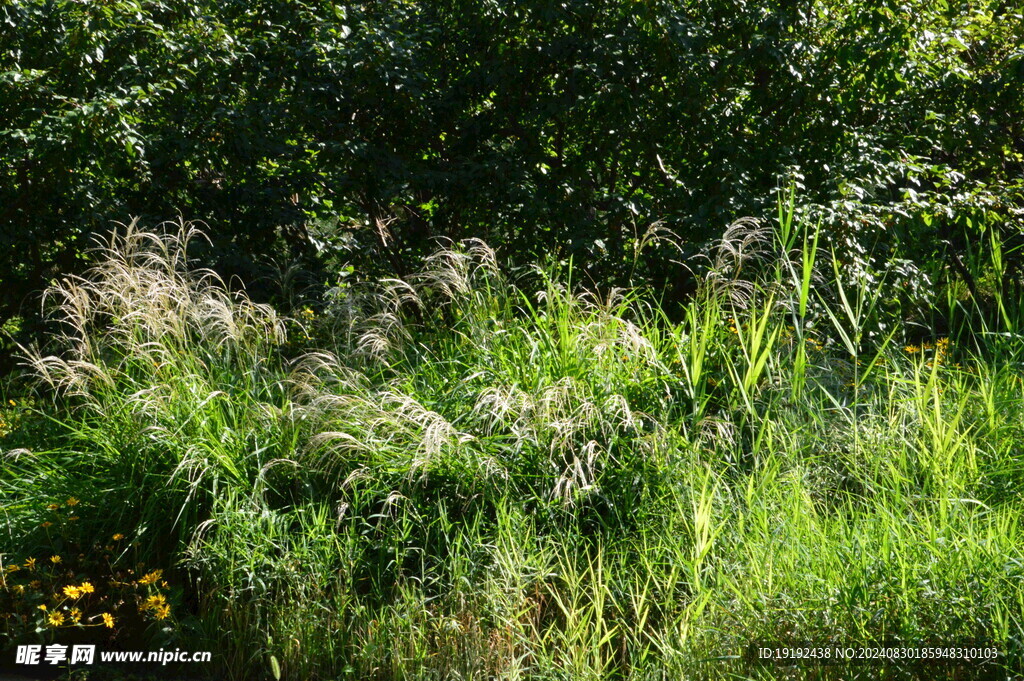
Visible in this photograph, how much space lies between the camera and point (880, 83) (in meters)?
6.39

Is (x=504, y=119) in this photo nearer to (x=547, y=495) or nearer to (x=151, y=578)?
(x=547, y=495)

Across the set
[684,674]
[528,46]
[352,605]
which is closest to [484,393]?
[352,605]

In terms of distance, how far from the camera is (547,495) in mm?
4199

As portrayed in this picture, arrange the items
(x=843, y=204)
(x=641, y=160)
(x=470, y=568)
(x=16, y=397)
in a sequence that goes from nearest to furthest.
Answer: (x=470, y=568)
(x=843, y=204)
(x=16, y=397)
(x=641, y=160)

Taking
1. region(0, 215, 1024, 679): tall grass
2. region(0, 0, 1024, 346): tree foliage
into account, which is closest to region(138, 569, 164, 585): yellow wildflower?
region(0, 215, 1024, 679): tall grass

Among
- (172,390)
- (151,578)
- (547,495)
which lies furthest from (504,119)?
(151,578)

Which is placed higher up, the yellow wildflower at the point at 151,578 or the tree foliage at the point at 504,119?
the tree foliage at the point at 504,119

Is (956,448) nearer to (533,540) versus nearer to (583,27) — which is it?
(533,540)

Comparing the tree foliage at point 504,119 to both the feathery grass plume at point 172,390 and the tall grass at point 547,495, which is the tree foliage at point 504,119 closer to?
the feathery grass plume at point 172,390

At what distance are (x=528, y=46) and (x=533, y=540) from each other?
169 inches

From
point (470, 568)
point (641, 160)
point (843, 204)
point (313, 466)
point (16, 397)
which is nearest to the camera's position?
point (470, 568)

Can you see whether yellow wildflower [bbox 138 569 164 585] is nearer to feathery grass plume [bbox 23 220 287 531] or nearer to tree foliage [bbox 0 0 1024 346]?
feathery grass plume [bbox 23 220 287 531]

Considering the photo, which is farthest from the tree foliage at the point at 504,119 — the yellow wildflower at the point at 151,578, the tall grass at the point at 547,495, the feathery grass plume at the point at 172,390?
the yellow wildflower at the point at 151,578

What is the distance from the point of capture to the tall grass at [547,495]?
357 cm
